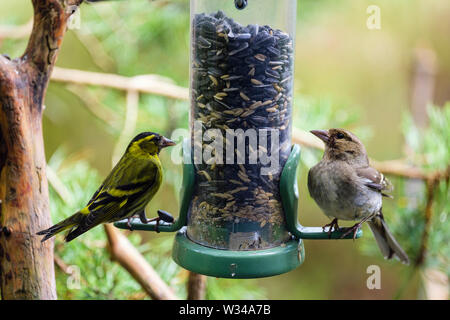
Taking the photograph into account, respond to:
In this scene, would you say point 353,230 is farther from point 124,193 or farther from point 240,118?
point 124,193

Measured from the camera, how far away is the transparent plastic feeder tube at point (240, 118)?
2785mm

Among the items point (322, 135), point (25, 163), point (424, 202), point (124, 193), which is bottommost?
point (424, 202)

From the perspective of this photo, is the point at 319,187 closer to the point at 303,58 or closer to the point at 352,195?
the point at 352,195

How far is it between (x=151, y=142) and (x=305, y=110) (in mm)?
1279

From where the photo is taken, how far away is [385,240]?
11.0 ft

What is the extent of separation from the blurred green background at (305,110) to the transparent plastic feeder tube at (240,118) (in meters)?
0.97

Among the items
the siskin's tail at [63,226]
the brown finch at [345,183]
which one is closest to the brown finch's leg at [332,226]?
the brown finch at [345,183]

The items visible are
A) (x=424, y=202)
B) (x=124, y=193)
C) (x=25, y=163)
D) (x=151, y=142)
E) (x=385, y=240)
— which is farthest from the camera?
(x=424, y=202)

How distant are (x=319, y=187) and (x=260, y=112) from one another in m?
0.48

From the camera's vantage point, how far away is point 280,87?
2912 millimetres

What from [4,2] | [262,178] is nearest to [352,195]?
[262,178]

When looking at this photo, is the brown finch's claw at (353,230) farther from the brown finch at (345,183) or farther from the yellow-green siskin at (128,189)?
the yellow-green siskin at (128,189)

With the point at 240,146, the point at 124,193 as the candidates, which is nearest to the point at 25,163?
the point at 124,193
